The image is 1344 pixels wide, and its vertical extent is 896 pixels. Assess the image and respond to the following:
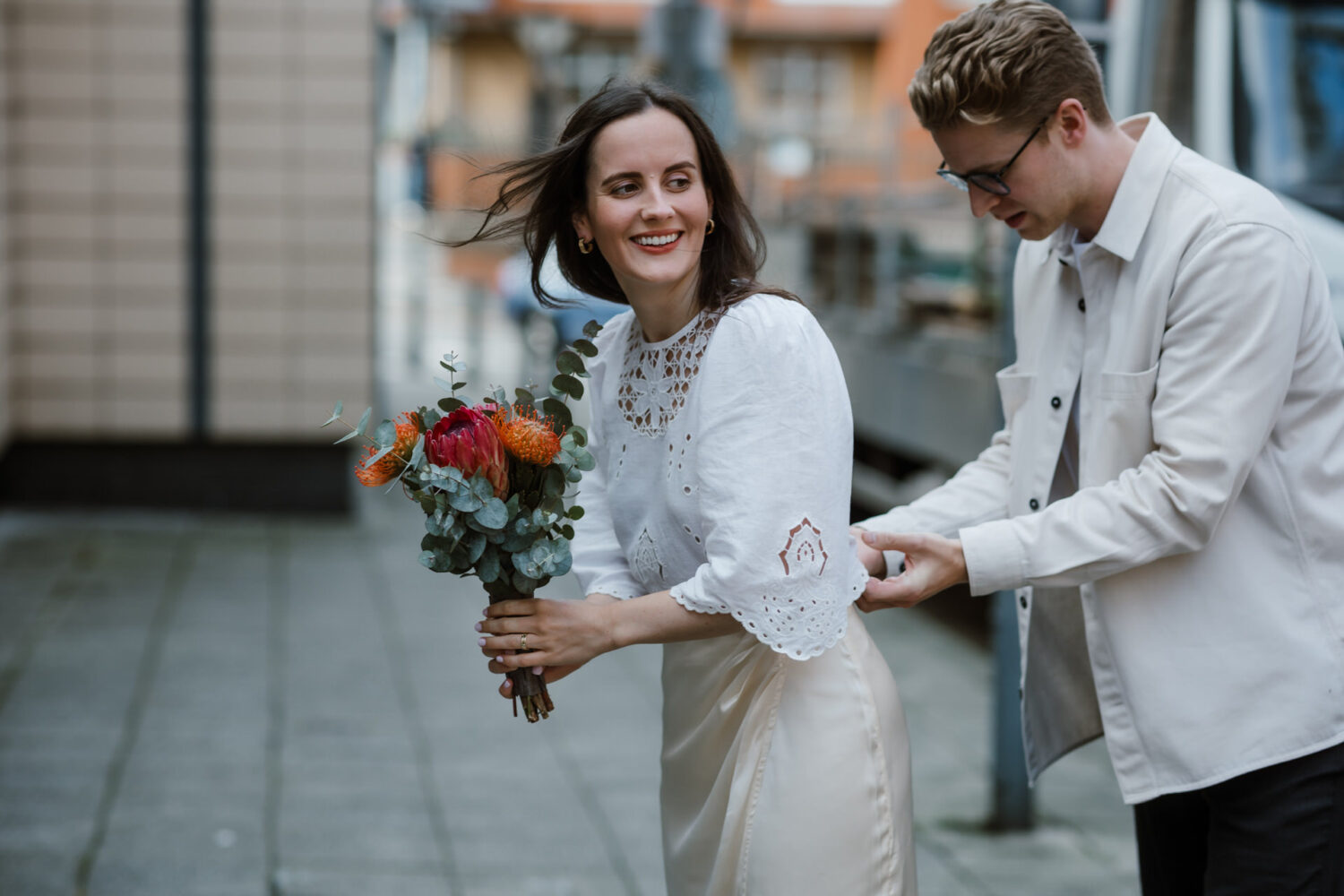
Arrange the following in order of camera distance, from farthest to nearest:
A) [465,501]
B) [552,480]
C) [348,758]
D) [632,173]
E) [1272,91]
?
[1272,91] → [348,758] → [632,173] → [552,480] → [465,501]

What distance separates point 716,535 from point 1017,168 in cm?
76

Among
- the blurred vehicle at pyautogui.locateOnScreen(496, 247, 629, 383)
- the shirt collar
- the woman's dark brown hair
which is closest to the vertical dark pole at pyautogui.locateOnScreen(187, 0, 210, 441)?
the blurred vehicle at pyautogui.locateOnScreen(496, 247, 629, 383)

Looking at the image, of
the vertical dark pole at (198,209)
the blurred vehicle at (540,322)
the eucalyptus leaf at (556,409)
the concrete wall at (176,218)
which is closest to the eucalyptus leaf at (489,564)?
the eucalyptus leaf at (556,409)

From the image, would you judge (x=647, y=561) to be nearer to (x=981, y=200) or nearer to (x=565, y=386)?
(x=565, y=386)

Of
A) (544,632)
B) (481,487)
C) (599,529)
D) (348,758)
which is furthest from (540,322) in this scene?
(481,487)

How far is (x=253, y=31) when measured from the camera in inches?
348

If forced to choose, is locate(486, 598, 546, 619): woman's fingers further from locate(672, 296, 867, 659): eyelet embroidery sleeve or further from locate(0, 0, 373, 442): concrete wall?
locate(0, 0, 373, 442): concrete wall

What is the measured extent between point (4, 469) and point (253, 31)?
2.98 metres

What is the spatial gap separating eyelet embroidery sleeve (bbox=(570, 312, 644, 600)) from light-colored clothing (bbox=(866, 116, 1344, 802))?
548 millimetres

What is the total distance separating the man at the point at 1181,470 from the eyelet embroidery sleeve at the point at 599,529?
1.30 ft

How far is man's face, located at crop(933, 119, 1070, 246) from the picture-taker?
7.48ft

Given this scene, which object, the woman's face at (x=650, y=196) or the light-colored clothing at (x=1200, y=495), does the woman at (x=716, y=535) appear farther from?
the light-colored clothing at (x=1200, y=495)

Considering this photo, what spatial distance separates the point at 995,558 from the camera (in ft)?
7.57

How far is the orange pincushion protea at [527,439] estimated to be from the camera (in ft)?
6.68
